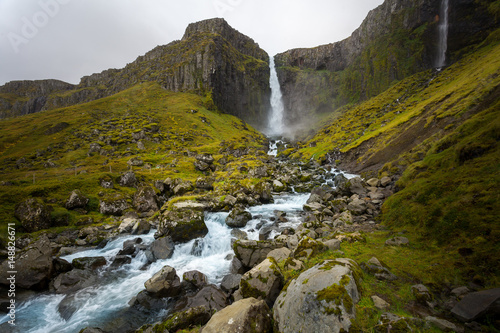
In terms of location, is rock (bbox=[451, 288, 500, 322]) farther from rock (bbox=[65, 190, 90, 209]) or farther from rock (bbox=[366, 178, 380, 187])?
→ rock (bbox=[65, 190, 90, 209])

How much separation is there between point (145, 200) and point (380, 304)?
3001 centimetres

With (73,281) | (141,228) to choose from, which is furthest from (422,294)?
(141,228)

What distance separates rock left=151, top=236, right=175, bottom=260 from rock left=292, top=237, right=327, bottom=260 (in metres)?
12.3

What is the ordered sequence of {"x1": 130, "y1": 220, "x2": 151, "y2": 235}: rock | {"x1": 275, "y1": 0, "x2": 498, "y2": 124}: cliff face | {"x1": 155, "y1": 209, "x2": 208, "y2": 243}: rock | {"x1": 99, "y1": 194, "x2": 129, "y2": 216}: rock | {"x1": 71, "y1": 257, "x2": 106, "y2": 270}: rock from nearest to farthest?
1. {"x1": 71, "y1": 257, "x2": 106, "y2": 270}: rock
2. {"x1": 155, "y1": 209, "x2": 208, "y2": 243}: rock
3. {"x1": 130, "y1": 220, "x2": 151, "y2": 235}: rock
4. {"x1": 99, "y1": 194, "x2": 129, "y2": 216}: rock
5. {"x1": 275, "y1": 0, "x2": 498, "y2": 124}: cliff face

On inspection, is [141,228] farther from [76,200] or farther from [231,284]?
[231,284]

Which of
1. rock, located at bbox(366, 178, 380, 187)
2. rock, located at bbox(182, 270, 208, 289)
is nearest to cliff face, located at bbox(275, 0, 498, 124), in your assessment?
rock, located at bbox(366, 178, 380, 187)

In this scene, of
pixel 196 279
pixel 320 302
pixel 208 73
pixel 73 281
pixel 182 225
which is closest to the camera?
pixel 320 302

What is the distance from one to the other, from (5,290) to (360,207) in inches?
1115

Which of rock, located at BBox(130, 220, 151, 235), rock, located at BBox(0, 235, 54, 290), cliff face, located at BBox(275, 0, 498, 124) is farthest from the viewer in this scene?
cliff face, located at BBox(275, 0, 498, 124)

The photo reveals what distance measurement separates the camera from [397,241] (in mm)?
11781

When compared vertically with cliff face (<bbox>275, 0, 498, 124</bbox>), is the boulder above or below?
below

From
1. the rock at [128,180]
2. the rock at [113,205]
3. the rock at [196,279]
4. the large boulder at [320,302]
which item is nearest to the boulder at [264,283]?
the large boulder at [320,302]

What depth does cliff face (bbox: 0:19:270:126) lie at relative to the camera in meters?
145

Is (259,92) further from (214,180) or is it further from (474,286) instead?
(474,286)
